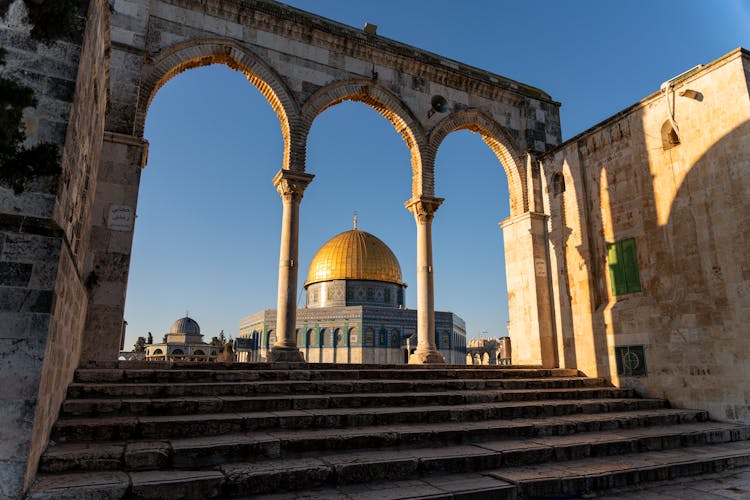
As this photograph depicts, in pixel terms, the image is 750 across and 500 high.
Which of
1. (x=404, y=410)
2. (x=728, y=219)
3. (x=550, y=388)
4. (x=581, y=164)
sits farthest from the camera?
(x=581, y=164)

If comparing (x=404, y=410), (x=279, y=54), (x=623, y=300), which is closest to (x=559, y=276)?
(x=623, y=300)

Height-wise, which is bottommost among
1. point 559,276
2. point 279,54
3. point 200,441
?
point 200,441

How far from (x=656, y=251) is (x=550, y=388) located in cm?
307

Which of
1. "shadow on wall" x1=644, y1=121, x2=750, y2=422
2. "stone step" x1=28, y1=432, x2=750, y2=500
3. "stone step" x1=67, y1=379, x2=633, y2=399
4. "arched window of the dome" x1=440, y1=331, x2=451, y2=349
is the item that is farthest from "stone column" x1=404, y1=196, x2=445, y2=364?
"arched window of the dome" x1=440, y1=331, x2=451, y2=349

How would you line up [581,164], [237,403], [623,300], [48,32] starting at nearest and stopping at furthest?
[48,32] < [237,403] < [623,300] < [581,164]

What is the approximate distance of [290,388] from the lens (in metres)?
6.13

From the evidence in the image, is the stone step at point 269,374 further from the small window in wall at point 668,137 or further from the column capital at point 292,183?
the small window in wall at point 668,137

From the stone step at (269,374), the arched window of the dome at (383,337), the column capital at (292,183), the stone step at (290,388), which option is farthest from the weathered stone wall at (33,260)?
the arched window of the dome at (383,337)

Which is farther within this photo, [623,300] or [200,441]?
[623,300]

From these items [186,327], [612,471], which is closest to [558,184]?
[612,471]

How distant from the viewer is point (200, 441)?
13.7 ft

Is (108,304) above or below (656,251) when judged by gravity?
below

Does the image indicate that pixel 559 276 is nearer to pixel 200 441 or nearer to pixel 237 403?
pixel 237 403

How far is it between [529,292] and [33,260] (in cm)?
988
